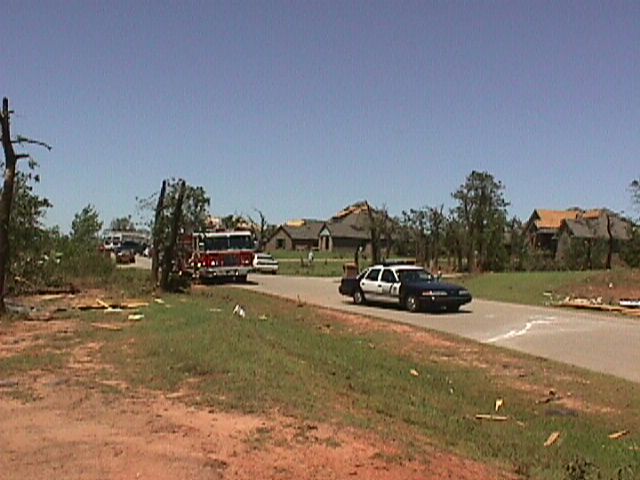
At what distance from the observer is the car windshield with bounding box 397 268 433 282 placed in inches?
1194

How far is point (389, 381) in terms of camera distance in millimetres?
13000

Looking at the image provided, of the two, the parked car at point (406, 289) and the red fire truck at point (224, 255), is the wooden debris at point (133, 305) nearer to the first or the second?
the parked car at point (406, 289)

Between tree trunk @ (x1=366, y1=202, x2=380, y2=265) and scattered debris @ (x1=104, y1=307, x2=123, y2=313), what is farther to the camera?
tree trunk @ (x1=366, y1=202, x2=380, y2=265)

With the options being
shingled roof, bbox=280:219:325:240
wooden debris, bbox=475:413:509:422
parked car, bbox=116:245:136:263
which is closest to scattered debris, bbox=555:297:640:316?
wooden debris, bbox=475:413:509:422

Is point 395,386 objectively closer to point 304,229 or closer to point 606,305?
point 606,305

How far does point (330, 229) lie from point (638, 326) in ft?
310

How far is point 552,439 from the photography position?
1016 cm

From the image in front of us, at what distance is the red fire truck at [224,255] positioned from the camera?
4097 cm

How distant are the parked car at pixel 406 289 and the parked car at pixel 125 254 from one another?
112 ft

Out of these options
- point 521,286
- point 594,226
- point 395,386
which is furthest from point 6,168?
point 594,226

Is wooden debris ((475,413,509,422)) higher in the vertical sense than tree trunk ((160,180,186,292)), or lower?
lower

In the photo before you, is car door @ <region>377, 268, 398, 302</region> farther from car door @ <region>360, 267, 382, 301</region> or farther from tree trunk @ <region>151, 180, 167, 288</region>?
tree trunk @ <region>151, 180, 167, 288</region>

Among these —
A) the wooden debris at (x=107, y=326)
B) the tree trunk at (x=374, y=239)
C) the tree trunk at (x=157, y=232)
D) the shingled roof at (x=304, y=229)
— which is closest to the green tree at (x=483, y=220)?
the tree trunk at (x=374, y=239)

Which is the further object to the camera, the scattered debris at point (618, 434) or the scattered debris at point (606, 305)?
the scattered debris at point (606, 305)
